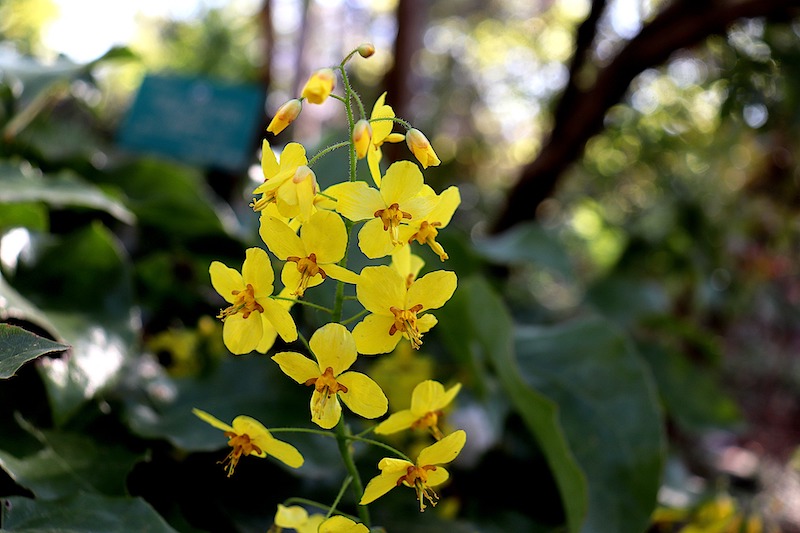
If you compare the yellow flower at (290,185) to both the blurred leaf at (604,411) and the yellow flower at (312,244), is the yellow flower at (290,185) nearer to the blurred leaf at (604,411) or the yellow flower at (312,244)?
the yellow flower at (312,244)

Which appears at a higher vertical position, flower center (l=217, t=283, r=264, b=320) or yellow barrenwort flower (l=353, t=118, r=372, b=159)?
yellow barrenwort flower (l=353, t=118, r=372, b=159)

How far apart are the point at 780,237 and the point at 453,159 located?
906mm

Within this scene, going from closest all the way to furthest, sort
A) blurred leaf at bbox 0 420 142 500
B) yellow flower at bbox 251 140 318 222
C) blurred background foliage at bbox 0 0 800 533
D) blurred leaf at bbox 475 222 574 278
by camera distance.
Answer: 1. yellow flower at bbox 251 140 318 222
2. blurred leaf at bbox 0 420 142 500
3. blurred background foliage at bbox 0 0 800 533
4. blurred leaf at bbox 475 222 574 278

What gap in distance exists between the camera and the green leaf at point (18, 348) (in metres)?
0.37

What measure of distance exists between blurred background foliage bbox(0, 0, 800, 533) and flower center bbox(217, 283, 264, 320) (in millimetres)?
108

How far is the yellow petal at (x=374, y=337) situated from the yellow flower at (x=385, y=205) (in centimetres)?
4

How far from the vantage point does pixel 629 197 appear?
1890 mm

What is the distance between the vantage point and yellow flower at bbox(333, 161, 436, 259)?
1.22ft

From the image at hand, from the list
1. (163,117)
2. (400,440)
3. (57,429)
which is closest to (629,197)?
(163,117)

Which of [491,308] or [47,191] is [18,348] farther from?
[491,308]

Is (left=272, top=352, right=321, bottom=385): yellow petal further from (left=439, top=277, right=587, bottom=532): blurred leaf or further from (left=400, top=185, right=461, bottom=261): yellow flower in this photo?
(left=439, top=277, right=587, bottom=532): blurred leaf

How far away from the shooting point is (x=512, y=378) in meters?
0.65

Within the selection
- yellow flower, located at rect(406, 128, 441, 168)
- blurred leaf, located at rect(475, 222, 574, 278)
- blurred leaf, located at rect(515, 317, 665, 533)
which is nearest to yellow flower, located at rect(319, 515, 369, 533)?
yellow flower, located at rect(406, 128, 441, 168)

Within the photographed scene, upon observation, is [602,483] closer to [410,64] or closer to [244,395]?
[244,395]
